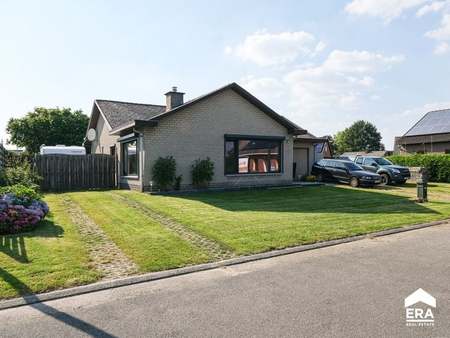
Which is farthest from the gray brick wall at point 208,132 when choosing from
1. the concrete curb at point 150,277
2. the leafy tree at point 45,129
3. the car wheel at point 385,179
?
the leafy tree at point 45,129

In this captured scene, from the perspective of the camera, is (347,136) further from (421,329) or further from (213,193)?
(421,329)

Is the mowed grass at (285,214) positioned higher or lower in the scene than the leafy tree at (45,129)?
lower

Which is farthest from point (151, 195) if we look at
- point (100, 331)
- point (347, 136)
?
point (347, 136)

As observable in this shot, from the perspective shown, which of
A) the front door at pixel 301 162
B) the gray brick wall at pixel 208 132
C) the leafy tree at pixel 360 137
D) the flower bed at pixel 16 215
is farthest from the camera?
the leafy tree at pixel 360 137

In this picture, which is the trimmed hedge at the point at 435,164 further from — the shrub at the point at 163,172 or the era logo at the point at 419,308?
the era logo at the point at 419,308

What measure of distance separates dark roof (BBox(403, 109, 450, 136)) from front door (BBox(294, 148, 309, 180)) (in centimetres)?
1647

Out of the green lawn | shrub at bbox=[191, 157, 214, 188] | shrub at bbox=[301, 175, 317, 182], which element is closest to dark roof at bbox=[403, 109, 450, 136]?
shrub at bbox=[301, 175, 317, 182]

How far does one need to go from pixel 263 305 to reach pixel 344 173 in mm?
18318

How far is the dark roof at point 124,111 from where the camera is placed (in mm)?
21141

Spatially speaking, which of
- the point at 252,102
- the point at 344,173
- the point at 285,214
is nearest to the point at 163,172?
the point at 252,102

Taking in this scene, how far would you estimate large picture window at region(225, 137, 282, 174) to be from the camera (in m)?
17.9

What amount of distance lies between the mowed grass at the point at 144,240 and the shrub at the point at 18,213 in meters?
1.46

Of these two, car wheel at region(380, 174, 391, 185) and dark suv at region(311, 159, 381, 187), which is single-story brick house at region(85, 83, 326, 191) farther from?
car wheel at region(380, 174, 391, 185)

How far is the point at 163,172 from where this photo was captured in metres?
15.6
